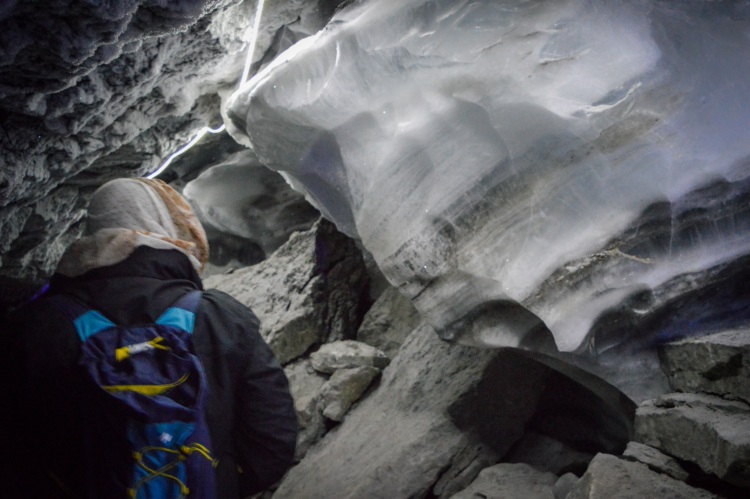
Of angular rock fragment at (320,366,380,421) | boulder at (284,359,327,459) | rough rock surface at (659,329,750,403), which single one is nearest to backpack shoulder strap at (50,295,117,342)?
boulder at (284,359,327,459)

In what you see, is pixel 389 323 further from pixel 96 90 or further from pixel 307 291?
pixel 96 90

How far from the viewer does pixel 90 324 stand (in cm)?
172

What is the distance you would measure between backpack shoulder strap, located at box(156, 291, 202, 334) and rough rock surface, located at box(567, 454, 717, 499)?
51.5 inches

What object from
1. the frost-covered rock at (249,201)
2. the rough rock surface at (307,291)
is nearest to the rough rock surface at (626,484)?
the rough rock surface at (307,291)

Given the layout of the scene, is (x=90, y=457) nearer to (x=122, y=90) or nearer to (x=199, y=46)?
(x=122, y=90)

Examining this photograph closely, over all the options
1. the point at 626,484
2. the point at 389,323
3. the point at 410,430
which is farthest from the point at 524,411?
the point at 389,323

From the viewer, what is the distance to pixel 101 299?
179 cm

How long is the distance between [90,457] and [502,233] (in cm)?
161

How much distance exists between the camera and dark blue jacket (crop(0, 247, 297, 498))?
66.4 inches

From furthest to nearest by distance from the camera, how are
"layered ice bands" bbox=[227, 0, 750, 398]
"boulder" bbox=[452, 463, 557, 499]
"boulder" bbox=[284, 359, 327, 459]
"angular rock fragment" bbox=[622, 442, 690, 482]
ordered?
"boulder" bbox=[284, 359, 327, 459], "boulder" bbox=[452, 463, 557, 499], "layered ice bands" bbox=[227, 0, 750, 398], "angular rock fragment" bbox=[622, 442, 690, 482]

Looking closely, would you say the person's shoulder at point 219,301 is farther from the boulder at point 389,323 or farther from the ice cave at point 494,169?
the boulder at point 389,323

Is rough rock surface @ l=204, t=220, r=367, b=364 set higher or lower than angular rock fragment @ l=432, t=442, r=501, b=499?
higher

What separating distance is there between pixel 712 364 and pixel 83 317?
202cm

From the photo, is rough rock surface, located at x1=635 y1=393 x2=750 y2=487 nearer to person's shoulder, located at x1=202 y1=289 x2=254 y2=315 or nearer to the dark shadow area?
the dark shadow area
